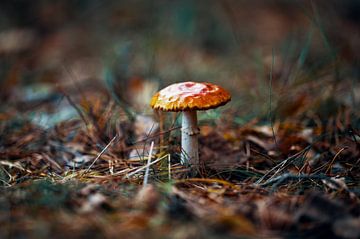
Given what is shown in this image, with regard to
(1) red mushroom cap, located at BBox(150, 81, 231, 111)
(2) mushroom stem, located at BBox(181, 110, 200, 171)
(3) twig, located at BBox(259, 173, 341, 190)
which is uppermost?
(1) red mushroom cap, located at BBox(150, 81, 231, 111)

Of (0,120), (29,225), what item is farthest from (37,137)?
(29,225)

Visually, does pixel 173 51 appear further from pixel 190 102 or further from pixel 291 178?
pixel 291 178

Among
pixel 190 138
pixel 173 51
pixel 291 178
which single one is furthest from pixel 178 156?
pixel 173 51

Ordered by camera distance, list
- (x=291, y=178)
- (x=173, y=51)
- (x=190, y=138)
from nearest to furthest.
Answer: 1. (x=291, y=178)
2. (x=190, y=138)
3. (x=173, y=51)

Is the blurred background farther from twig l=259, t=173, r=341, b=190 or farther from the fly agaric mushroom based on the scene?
twig l=259, t=173, r=341, b=190

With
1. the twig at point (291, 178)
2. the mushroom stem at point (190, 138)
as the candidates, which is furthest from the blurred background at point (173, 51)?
the twig at point (291, 178)

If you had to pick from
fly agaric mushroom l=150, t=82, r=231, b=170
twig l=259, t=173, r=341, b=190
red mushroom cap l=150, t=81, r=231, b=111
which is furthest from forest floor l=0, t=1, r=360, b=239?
red mushroom cap l=150, t=81, r=231, b=111

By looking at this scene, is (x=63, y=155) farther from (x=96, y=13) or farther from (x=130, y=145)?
(x=96, y=13)
